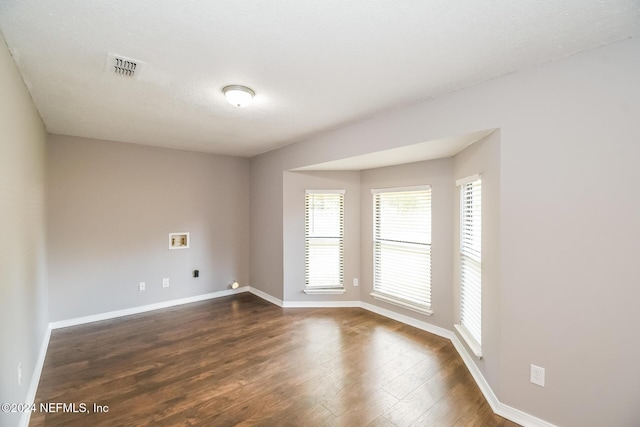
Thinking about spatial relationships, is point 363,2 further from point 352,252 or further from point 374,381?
point 352,252

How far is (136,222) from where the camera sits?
428 centimetres

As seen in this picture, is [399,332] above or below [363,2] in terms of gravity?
below

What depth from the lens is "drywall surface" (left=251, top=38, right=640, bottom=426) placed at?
1.66 m

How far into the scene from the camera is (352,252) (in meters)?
4.39

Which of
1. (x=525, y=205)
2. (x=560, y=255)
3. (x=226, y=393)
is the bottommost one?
(x=226, y=393)

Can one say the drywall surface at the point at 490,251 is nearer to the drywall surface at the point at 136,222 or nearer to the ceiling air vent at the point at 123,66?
the ceiling air vent at the point at 123,66

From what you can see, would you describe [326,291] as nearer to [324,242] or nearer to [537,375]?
[324,242]

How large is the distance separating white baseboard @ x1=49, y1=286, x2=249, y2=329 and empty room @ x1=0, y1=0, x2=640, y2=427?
0.03 m

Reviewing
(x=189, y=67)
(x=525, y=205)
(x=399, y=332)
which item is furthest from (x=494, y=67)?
(x=399, y=332)

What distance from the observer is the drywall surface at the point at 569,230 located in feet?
5.44

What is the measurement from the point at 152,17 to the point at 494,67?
2.19 m

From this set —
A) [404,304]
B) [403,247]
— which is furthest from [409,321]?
[403,247]

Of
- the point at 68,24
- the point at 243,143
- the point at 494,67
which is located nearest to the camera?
the point at 68,24

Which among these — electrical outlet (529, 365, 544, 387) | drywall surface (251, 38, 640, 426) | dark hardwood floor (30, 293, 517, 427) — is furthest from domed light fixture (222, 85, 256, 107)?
electrical outlet (529, 365, 544, 387)
